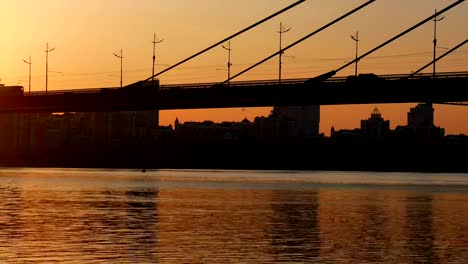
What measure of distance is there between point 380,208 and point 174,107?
153ft

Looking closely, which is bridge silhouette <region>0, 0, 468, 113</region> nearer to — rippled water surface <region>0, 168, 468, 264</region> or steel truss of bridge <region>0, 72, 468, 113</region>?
steel truss of bridge <region>0, 72, 468, 113</region>

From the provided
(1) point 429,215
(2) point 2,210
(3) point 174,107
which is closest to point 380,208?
(1) point 429,215

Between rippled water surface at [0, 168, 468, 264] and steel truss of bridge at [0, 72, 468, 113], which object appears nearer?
rippled water surface at [0, 168, 468, 264]

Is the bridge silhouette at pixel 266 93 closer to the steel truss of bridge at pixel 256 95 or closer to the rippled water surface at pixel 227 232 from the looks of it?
the steel truss of bridge at pixel 256 95

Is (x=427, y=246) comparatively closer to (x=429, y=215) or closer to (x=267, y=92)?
(x=429, y=215)

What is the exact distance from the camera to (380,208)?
6912cm

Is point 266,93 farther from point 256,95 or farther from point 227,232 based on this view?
point 227,232

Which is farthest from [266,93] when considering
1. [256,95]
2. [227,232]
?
[227,232]

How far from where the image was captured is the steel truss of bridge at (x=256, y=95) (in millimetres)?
90562


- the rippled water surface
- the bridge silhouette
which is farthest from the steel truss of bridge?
the rippled water surface

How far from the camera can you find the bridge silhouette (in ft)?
296

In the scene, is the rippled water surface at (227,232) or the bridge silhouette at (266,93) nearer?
the rippled water surface at (227,232)

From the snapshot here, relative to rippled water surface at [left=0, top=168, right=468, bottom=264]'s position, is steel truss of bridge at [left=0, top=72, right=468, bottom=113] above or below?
above

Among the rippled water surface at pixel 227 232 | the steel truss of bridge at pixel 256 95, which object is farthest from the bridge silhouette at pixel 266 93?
the rippled water surface at pixel 227 232
